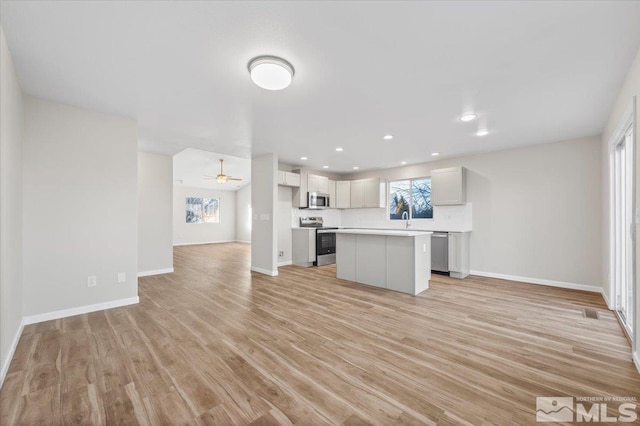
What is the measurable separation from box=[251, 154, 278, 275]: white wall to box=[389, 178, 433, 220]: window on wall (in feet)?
10.7

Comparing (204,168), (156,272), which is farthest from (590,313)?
(204,168)

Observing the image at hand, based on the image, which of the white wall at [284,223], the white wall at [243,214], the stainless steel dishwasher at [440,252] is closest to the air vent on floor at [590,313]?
the stainless steel dishwasher at [440,252]

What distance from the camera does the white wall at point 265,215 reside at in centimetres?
553

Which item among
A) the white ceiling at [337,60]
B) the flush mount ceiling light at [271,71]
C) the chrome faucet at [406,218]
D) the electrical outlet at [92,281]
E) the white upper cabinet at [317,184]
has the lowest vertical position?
the electrical outlet at [92,281]

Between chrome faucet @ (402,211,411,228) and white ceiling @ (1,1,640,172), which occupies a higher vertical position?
white ceiling @ (1,1,640,172)

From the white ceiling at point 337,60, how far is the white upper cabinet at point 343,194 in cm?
366

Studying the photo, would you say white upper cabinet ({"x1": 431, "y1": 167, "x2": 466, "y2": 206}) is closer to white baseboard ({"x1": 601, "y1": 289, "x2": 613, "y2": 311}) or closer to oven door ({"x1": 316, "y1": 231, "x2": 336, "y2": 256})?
white baseboard ({"x1": 601, "y1": 289, "x2": 613, "y2": 311})

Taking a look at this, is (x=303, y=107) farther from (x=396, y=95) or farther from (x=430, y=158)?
(x=430, y=158)

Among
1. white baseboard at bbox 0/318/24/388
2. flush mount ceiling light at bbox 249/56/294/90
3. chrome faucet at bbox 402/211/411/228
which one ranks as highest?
flush mount ceiling light at bbox 249/56/294/90

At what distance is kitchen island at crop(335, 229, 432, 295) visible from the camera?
4117mm

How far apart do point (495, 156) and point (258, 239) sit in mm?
5143

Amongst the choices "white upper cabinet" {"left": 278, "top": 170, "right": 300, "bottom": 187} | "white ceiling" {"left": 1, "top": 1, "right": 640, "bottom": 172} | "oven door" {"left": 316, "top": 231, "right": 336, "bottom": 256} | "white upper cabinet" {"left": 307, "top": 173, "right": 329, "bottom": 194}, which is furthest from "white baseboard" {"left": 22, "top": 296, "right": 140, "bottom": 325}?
"white upper cabinet" {"left": 307, "top": 173, "right": 329, "bottom": 194}

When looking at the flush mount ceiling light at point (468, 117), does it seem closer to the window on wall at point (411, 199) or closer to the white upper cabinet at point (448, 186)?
the white upper cabinet at point (448, 186)

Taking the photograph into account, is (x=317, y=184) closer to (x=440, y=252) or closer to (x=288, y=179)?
(x=288, y=179)
